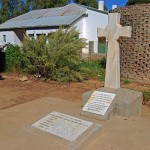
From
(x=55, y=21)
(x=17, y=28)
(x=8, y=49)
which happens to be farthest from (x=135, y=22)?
(x=17, y=28)

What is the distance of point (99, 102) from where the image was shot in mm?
5281

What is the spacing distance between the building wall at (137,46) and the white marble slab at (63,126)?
6.91 metres

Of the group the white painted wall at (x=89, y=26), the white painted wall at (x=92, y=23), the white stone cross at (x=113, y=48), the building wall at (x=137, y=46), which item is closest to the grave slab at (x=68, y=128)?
the white stone cross at (x=113, y=48)

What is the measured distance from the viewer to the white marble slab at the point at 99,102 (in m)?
5.11

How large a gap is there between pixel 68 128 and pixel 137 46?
759cm

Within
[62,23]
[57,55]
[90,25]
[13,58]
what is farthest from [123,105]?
[90,25]

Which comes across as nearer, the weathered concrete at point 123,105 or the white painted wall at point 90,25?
the weathered concrete at point 123,105

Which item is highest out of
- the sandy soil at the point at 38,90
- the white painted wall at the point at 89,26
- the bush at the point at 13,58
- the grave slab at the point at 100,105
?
the white painted wall at the point at 89,26

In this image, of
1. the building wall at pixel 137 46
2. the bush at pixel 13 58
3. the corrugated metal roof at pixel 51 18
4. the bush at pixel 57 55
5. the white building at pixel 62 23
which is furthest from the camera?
the white building at pixel 62 23

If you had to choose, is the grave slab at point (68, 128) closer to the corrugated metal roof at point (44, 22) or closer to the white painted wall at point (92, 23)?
the corrugated metal roof at point (44, 22)

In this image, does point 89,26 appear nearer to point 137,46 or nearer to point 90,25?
point 90,25

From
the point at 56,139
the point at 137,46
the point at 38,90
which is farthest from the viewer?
the point at 137,46

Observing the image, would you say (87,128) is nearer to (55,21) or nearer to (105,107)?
(105,107)

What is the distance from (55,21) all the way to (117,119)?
19086 mm
